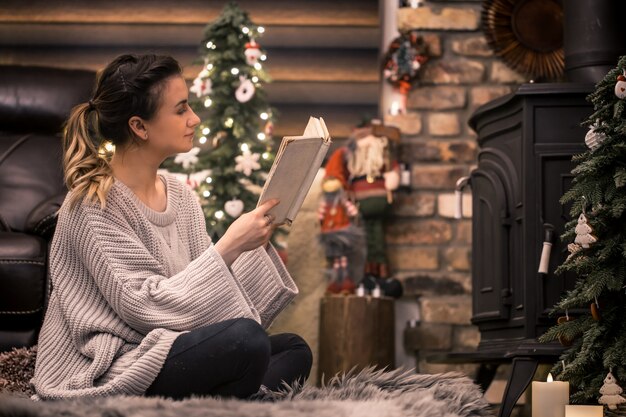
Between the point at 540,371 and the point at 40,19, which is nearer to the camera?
the point at 540,371

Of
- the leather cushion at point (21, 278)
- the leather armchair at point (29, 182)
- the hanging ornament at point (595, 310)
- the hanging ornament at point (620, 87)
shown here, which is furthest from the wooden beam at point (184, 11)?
the hanging ornament at point (595, 310)

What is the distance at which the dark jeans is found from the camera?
→ 2.16m

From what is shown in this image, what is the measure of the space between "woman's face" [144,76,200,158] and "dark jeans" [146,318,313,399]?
44cm

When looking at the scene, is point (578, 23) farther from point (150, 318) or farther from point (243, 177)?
point (150, 318)

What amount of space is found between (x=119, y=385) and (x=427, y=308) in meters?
2.11

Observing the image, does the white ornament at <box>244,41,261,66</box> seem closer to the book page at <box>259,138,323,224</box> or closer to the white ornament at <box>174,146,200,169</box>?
the white ornament at <box>174,146,200,169</box>

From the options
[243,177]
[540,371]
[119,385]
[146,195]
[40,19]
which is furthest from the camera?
[40,19]

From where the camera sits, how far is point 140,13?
4.78m

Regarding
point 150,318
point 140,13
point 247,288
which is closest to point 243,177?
point 140,13

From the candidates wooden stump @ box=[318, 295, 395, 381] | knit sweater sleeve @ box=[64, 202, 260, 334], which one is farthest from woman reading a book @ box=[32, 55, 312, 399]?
wooden stump @ box=[318, 295, 395, 381]

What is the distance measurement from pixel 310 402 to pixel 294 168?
0.49 m

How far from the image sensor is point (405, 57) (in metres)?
4.09

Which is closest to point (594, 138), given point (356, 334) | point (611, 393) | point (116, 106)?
point (611, 393)

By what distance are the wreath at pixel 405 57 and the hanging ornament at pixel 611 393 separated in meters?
1.85
